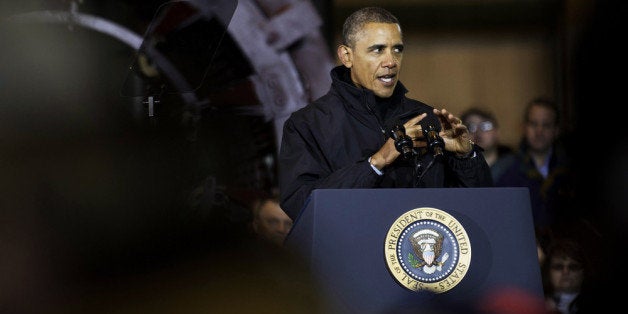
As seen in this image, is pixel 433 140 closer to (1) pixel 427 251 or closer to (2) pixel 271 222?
(1) pixel 427 251

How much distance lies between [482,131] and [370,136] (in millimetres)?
1943

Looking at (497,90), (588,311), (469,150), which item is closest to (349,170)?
(469,150)

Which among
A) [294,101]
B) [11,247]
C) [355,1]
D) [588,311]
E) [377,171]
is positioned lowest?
[588,311]

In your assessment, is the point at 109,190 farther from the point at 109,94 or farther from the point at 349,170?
the point at 349,170

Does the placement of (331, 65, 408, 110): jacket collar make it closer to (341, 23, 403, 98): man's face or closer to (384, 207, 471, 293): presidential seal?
(341, 23, 403, 98): man's face

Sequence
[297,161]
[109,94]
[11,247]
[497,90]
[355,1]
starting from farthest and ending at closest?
[497,90], [355,1], [109,94], [11,247], [297,161]

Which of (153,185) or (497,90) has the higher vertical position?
(497,90)

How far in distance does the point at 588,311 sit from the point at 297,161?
1.38 m

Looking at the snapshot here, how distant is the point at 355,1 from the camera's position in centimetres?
520

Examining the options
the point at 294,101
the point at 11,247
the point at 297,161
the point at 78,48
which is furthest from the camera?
the point at 294,101

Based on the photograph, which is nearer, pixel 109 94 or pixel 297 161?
pixel 297 161

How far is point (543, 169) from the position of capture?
13.3 feet

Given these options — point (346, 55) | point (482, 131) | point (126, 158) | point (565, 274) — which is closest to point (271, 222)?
point (126, 158)

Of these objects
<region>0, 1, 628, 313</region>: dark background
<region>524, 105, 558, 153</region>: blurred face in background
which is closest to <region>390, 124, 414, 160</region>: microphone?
<region>0, 1, 628, 313</region>: dark background
